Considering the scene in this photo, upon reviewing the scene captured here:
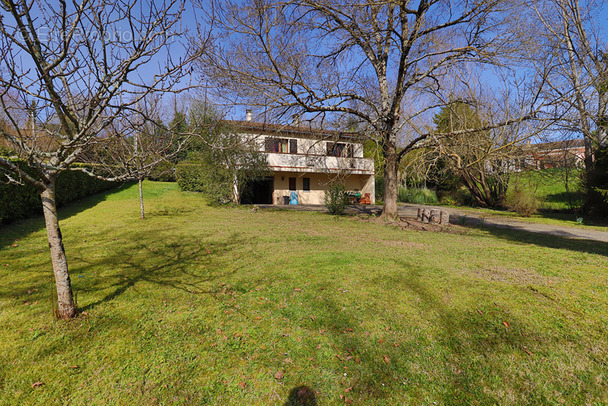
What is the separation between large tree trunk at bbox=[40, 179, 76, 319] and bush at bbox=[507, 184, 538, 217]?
810 inches

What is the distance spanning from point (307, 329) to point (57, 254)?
3124 millimetres

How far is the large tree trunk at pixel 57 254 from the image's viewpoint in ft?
10.1

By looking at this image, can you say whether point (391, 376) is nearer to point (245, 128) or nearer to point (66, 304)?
point (66, 304)

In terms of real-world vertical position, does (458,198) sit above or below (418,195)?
below

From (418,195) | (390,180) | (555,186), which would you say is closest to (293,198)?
(418,195)

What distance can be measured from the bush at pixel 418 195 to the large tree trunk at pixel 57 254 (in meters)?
26.1

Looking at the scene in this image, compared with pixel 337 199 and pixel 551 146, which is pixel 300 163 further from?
pixel 551 146

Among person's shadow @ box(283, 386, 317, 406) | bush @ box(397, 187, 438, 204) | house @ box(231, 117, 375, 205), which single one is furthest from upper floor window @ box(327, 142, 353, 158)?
person's shadow @ box(283, 386, 317, 406)

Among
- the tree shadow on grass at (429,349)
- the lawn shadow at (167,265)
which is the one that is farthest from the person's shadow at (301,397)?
the lawn shadow at (167,265)

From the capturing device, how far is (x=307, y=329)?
3.44 metres

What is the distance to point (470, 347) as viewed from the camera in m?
3.09

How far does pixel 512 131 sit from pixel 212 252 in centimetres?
1088

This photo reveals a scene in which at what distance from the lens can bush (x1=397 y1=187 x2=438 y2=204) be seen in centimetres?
2560

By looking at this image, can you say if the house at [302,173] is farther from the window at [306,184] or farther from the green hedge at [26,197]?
the green hedge at [26,197]
